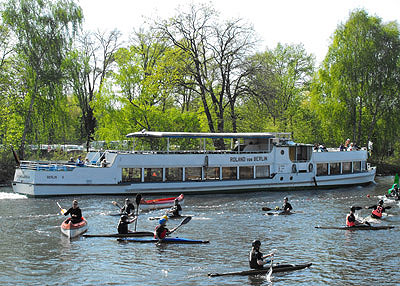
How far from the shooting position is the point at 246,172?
41.1 meters

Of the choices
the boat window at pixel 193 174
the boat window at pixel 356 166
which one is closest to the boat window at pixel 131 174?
the boat window at pixel 193 174

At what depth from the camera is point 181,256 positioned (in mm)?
20203

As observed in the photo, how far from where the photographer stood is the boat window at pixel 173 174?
3847cm

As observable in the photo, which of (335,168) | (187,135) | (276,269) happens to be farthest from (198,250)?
(335,168)

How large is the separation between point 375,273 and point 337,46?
149 ft

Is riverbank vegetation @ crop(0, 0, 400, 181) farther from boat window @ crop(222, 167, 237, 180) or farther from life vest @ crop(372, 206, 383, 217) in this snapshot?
life vest @ crop(372, 206, 383, 217)

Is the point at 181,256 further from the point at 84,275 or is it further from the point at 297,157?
the point at 297,157

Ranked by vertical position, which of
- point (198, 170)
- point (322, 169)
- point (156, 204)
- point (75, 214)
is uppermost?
point (322, 169)

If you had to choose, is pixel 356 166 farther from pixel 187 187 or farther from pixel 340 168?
pixel 187 187

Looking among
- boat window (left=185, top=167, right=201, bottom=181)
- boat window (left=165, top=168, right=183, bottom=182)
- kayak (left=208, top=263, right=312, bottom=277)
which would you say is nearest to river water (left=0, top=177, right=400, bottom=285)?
kayak (left=208, top=263, right=312, bottom=277)

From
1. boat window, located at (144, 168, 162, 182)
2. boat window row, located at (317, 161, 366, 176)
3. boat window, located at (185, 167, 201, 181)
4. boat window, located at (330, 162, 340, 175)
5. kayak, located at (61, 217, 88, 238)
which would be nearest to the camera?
kayak, located at (61, 217, 88, 238)

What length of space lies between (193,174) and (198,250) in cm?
Result: 1831

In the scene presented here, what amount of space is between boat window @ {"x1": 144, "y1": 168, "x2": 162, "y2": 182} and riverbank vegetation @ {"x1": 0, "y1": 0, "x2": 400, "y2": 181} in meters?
13.8

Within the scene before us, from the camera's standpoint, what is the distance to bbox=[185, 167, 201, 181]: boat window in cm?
3909
